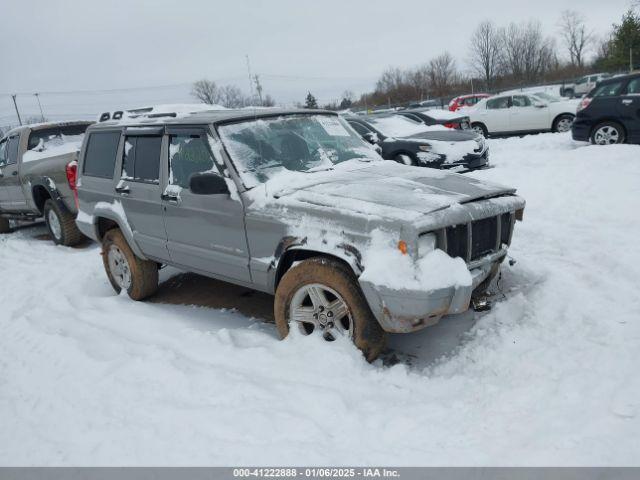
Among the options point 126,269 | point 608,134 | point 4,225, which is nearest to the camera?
point 126,269

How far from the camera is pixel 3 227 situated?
10.1 metres

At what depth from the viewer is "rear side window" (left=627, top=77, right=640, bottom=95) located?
1045 cm

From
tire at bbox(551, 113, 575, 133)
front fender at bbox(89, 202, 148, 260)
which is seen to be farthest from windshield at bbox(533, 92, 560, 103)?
front fender at bbox(89, 202, 148, 260)

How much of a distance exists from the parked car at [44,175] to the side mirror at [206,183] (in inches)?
181

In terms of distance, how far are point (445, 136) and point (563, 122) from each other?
729cm

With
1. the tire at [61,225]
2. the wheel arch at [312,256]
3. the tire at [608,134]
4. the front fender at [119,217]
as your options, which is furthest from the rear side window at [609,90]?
the tire at [61,225]

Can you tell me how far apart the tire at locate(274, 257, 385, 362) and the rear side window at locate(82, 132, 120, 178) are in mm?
A: 2792

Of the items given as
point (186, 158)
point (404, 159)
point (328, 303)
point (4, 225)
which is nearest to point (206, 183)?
point (186, 158)

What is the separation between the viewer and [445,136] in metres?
10.4

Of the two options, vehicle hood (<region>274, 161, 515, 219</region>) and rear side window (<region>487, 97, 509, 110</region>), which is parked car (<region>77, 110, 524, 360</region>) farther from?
rear side window (<region>487, 97, 509, 110</region>)

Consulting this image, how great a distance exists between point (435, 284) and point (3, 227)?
1015 cm

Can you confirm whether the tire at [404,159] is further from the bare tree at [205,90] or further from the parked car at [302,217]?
the bare tree at [205,90]

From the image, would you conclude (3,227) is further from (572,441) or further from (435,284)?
(572,441)

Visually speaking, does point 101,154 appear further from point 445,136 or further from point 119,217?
point 445,136
